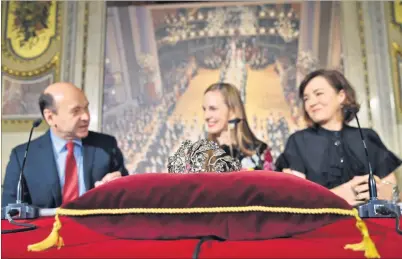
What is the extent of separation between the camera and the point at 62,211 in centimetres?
98

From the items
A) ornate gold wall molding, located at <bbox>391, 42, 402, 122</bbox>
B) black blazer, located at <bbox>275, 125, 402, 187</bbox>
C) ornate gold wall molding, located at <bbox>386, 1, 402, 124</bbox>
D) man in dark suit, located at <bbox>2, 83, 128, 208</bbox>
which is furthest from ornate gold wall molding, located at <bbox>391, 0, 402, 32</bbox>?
man in dark suit, located at <bbox>2, 83, 128, 208</bbox>

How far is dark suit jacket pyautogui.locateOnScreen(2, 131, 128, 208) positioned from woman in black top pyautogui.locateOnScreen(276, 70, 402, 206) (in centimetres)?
128

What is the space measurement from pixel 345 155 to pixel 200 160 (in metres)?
1.73

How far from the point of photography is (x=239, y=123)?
3.39 m

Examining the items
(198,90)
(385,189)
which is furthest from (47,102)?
(385,189)

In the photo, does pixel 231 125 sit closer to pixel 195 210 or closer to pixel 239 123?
pixel 239 123

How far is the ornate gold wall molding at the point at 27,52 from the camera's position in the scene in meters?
3.62

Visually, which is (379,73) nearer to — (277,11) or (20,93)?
(277,11)

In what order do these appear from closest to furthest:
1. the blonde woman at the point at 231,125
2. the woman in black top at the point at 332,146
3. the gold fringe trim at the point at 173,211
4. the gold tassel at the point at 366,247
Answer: the gold tassel at the point at 366,247 < the gold fringe trim at the point at 173,211 < the woman in black top at the point at 332,146 < the blonde woman at the point at 231,125

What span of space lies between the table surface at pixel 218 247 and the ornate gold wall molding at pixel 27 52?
9.09 feet

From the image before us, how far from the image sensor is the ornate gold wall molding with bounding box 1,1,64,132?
3617mm

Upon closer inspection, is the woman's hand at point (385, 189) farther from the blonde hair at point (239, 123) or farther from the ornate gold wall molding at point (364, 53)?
the blonde hair at point (239, 123)

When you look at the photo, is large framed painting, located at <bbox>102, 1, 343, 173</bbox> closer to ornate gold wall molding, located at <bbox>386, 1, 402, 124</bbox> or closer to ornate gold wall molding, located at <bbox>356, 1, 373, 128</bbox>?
ornate gold wall molding, located at <bbox>356, 1, 373, 128</bbox>

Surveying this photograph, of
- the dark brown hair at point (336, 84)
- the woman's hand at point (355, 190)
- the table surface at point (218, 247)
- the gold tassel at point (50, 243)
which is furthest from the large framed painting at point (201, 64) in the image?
the gold tassel at point (50, 243)
